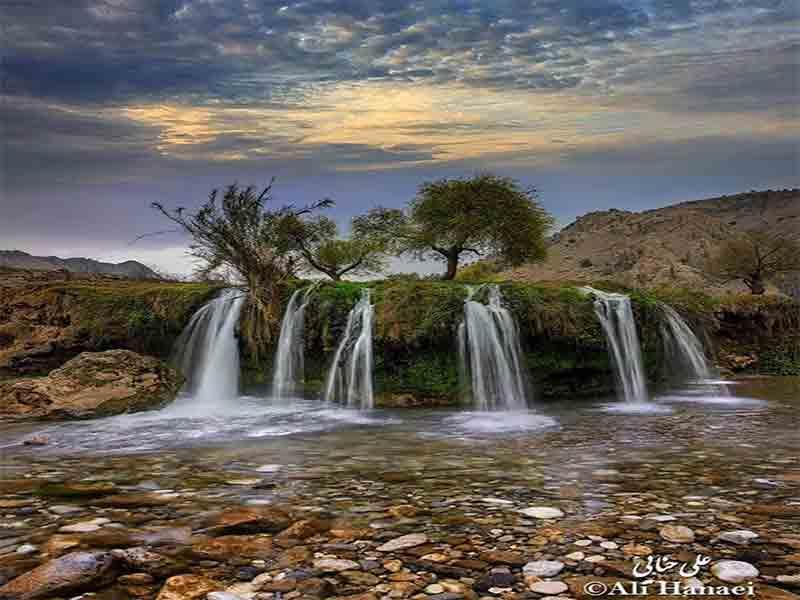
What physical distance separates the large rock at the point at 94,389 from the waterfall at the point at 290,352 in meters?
2.35

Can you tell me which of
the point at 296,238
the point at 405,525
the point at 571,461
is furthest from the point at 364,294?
the point at 405,525

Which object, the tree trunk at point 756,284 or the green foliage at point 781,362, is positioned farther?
the tree trunk at point 756,284

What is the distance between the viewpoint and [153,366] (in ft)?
44.7

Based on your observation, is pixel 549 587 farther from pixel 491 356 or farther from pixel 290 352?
pixel 290 352

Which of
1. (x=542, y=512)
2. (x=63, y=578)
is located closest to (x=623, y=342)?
(x=542, y=512)

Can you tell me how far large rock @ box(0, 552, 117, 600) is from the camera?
10.4 feet

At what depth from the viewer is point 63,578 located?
323 centimetres

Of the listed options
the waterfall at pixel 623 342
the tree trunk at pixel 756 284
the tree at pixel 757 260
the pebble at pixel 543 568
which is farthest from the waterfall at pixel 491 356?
the tree trunk at pixel 756 284

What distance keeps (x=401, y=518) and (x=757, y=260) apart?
37.2 metres

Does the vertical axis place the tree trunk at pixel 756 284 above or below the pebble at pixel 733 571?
above

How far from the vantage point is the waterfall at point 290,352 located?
14938 mm

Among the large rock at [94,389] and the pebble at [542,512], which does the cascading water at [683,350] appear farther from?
the pebble at [542,512]

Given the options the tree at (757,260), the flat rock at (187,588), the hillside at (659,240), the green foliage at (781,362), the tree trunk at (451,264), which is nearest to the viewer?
the flat rock at (187,588)

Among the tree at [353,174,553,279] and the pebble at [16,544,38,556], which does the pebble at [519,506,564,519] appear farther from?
the tree at [353,174,553,279]
